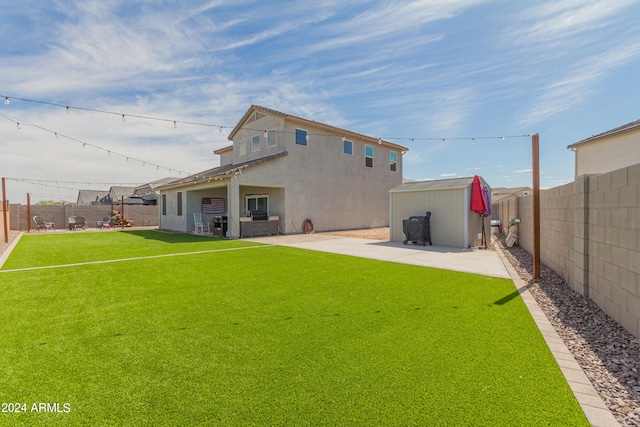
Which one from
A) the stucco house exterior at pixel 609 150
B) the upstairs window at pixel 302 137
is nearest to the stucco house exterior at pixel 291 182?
the upstairs window at pixel 302 137

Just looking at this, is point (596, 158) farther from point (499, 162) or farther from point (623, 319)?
point (623, 319)

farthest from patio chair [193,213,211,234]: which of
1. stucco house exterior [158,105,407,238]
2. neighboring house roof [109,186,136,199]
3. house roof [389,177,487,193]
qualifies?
neighboring house roof [109,186,136,199]

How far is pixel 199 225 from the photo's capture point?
16734 mm

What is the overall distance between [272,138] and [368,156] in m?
6.53

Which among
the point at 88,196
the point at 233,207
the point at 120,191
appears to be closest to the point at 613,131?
the point at 233,207

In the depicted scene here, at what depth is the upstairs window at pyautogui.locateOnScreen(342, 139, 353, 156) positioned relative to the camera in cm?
1800

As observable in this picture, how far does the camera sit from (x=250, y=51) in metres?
11.1

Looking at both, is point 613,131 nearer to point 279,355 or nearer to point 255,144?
point 255,144

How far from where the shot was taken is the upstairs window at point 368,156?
19.2m

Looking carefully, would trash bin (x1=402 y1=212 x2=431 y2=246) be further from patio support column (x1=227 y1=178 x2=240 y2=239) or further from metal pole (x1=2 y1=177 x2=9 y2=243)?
metal pole (x1=2 y1=177 x2=9 y2=243)

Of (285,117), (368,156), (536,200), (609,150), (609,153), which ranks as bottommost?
(536,200)

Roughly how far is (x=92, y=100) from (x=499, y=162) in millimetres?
16246

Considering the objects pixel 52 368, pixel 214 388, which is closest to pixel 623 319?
pixel 214 388

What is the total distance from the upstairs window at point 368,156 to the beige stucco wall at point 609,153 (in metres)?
10.2
